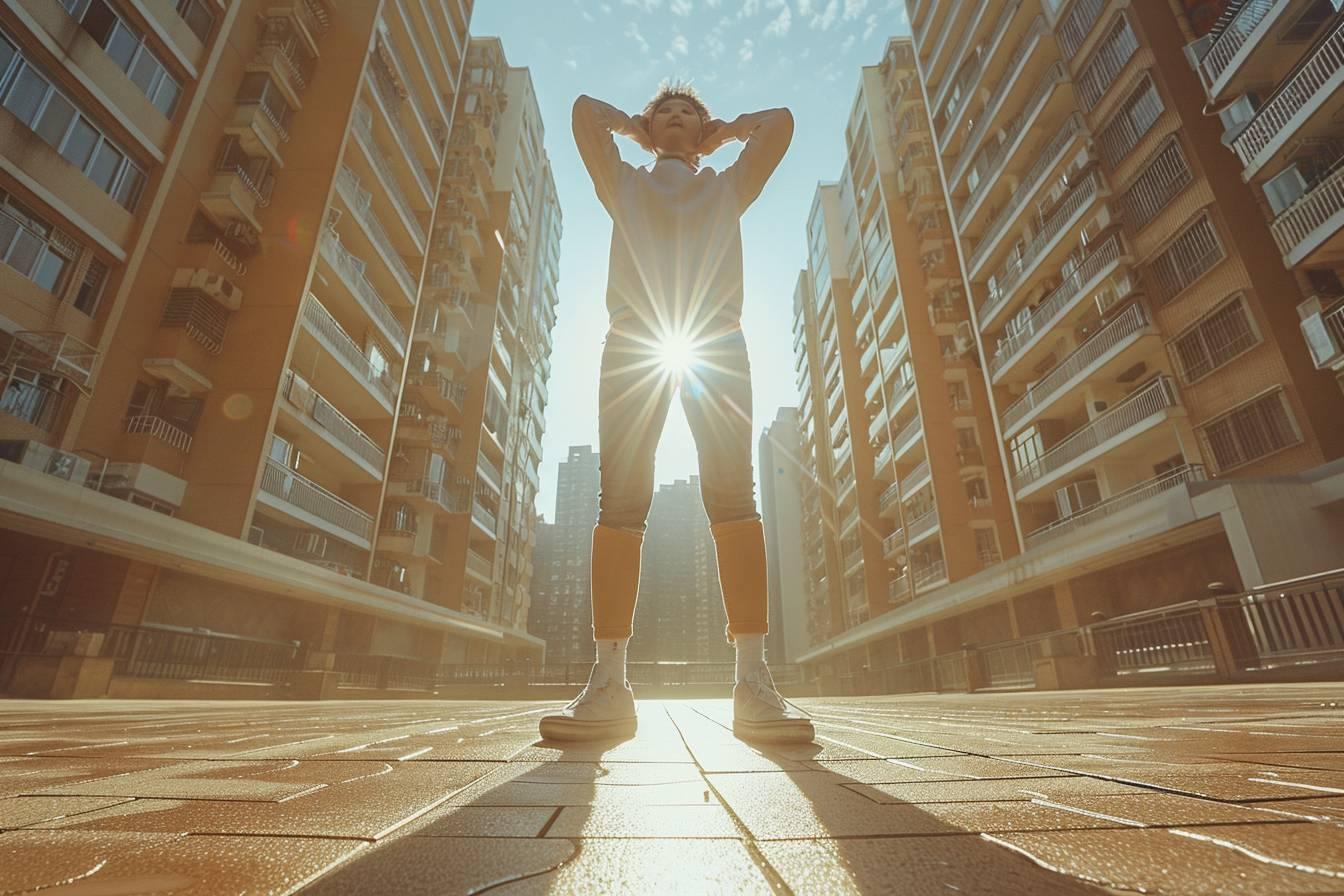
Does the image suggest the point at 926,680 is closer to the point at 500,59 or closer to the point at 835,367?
the point at 835,367

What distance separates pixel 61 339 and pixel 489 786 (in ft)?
49.9

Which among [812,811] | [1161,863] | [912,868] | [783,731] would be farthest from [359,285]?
[1161,863]

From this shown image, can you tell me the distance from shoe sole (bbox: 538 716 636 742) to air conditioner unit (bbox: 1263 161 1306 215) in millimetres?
17576

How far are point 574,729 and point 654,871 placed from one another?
147 centimetres

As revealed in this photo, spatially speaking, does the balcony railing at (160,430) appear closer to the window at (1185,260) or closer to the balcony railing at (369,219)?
the balcony railing at (369,219)

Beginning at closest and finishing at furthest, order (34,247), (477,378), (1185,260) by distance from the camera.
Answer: (34,247) → (1185,260) → (477,378)

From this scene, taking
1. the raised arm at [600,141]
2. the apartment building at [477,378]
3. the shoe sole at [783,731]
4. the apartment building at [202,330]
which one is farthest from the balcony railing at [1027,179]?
the shoe sole at [783,731]

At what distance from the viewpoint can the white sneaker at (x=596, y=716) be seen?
1.96 meters

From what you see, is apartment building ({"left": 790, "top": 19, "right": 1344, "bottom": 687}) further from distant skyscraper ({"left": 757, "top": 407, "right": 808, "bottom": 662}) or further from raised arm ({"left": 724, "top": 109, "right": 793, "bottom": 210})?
distant skyscraper ({"left": 757, "top": 407, "right": 808, "bottom": 662})

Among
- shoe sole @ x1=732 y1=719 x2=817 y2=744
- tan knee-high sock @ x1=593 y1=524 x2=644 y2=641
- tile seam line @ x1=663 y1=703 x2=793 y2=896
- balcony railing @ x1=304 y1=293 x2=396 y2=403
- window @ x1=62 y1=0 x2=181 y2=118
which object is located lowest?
tile seam line @ x1=663 y1=703 x2=793 y2=896

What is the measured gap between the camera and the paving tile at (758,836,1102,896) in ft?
1.78

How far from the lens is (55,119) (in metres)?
12.0

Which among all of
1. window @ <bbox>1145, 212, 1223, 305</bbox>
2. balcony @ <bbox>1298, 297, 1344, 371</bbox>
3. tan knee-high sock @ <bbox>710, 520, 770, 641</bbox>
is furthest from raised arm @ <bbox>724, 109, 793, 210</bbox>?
window @ <bbox>1145, 212, 1223, 305</bbox>

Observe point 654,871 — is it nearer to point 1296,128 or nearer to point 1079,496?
point 1296,128
